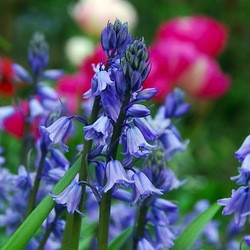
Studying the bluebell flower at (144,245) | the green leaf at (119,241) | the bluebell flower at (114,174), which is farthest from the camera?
the green leaf at (119,241)

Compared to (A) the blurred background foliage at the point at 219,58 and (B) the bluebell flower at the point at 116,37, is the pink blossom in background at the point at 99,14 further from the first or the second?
(B) the bluebell flower at the point at 116,37

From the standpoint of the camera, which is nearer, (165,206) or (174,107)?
(165,206)

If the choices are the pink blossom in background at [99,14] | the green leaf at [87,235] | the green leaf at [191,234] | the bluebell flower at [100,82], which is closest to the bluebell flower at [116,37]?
the bluebell flower at [100,82]

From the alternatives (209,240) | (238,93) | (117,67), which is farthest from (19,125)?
(238,93)

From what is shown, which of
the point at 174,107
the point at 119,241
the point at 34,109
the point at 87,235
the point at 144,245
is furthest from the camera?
the point at 87,235

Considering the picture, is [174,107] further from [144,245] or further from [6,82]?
[6,82]

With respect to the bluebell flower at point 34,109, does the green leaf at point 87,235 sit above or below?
below

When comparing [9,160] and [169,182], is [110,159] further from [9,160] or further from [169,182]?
[9,160]

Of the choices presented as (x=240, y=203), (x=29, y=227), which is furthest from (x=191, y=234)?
(x=29, y=227)
